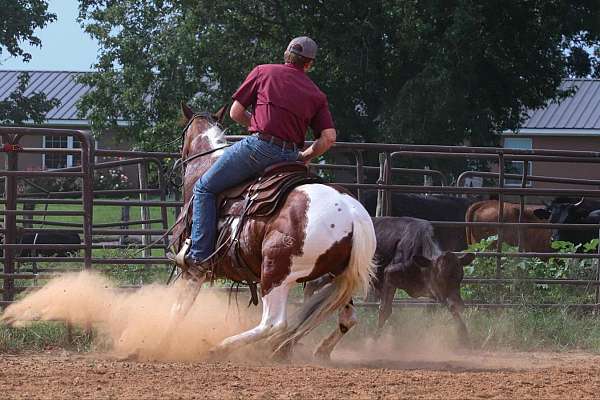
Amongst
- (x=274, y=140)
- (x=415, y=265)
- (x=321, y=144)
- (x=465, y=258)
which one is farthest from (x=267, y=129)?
(x=465, y=258)

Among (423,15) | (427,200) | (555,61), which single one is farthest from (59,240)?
(555,61)

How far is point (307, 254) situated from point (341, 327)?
853mm

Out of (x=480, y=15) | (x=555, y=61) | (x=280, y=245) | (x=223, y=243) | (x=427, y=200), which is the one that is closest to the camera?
(x=280, y=245)

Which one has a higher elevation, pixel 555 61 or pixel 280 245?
pixel 555 61

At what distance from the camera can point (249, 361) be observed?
7.68m

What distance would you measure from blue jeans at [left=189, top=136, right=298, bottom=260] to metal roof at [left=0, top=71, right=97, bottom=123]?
3632 cm

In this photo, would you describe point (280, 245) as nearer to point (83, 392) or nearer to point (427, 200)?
point (83, 392)

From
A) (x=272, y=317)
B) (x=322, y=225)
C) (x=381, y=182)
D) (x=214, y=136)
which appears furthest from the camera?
(x=381, y=182)

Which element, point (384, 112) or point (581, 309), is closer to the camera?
point (581, 309)

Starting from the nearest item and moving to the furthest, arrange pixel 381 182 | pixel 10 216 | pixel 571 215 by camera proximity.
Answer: pixel 10 216
pixel 381 182
pixel 571 215

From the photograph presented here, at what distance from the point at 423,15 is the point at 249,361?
57.9 ft

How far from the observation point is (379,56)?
82.2 ft

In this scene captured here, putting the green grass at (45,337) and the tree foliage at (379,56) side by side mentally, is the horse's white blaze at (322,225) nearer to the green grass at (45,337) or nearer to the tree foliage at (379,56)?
the green grass at (45,337)

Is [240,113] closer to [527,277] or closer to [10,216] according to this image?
[10,216]
